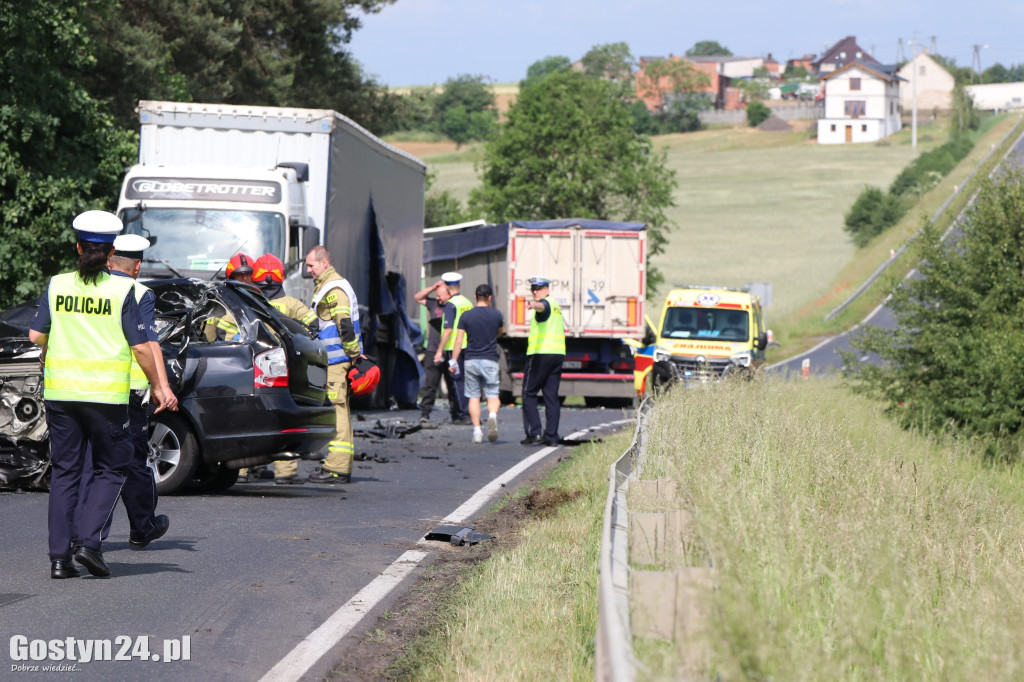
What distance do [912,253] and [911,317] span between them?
131 centimetres

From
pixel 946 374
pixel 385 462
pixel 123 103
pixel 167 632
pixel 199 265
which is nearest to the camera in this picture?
pixel 167 632

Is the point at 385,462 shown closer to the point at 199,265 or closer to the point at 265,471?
the point at 265,471

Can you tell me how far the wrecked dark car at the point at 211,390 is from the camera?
960 centimetres

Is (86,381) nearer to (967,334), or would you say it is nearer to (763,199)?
(967,334)

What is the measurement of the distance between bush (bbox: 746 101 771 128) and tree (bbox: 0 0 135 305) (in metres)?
158

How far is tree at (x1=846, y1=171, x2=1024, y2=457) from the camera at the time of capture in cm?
1541

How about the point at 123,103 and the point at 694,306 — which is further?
the point at 123,103

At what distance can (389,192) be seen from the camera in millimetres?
20844

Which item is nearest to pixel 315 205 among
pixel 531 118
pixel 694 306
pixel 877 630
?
pixel 694 306

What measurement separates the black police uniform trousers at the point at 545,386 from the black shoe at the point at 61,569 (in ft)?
30.0

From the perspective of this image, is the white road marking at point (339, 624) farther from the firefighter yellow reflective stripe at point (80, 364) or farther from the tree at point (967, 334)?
the tree at point (967, 334)

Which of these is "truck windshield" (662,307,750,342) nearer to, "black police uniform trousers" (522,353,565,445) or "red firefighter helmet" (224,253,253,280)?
"black police uniform trousers" (522,353,565,445)

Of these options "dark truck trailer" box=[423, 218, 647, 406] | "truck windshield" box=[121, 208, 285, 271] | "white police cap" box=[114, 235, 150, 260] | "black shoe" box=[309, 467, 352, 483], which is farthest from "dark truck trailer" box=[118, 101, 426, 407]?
"white police cap" box=[114, 235, 150, 260]

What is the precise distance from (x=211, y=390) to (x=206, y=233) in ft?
19.7
